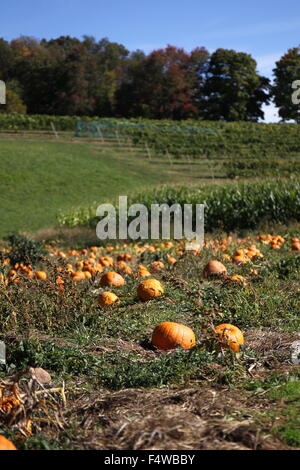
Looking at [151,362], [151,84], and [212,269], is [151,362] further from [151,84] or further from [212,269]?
[151,84]

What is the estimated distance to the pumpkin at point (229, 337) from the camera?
→ 397 cm

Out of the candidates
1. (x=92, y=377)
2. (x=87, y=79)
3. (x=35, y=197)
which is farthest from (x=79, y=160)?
(x=92, y=377)

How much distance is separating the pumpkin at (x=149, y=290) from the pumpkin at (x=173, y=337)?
4.61ft

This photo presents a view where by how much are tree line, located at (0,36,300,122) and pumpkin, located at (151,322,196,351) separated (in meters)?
54.4

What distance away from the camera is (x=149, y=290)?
590cm

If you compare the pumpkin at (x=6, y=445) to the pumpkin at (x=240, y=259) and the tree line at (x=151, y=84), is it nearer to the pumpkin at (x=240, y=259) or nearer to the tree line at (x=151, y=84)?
the pumpkin at (x=240, y=259)

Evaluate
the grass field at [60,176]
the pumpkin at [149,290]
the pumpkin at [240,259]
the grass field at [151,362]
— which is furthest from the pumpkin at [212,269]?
the grass field at [60,176]

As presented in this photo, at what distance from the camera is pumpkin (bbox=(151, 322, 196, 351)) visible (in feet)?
14.3

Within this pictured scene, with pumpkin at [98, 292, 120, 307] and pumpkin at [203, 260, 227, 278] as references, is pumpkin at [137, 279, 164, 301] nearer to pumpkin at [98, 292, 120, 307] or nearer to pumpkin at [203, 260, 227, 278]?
pumpkin at [98, 292, 120, 307]

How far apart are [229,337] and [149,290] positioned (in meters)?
1.82

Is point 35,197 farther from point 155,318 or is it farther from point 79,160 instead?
point 155,318

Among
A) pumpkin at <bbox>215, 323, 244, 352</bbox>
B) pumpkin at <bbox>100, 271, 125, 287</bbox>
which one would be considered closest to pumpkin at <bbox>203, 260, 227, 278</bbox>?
pumpkin at <bbox>100, 271, 125, 287</bbox>

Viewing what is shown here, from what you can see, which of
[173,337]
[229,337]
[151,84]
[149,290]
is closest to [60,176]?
[149,290]

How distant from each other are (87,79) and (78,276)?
188ft
